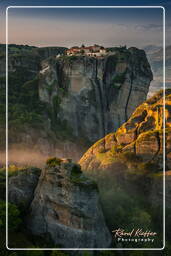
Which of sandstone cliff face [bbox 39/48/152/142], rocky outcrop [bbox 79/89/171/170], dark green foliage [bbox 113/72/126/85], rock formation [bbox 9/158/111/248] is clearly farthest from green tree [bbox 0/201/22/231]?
dark green foliage [bbox 113/72/126/85]

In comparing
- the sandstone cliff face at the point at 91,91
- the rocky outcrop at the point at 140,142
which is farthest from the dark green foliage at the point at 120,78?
the rocky outcrop at the point at 140,142

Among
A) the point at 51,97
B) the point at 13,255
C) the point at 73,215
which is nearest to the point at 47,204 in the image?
the point at 73,215

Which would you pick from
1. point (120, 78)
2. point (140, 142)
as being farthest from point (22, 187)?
point (120, 78)

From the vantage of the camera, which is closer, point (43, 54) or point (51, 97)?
point (51, 97)

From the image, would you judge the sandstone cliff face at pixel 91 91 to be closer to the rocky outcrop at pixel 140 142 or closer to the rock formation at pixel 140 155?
the rocky outcrop at pixel 140 142

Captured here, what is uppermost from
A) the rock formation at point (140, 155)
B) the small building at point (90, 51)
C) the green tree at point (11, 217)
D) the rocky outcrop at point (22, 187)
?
the small building at point (90, 51)

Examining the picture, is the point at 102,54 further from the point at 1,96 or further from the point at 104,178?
the point at 104,178

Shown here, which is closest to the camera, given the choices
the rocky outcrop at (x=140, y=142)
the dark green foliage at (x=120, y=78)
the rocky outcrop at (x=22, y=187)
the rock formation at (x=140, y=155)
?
the rocky outcrop at (x=22, y=187)
